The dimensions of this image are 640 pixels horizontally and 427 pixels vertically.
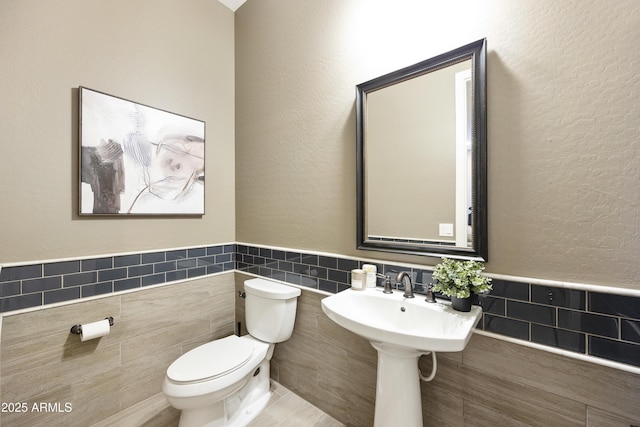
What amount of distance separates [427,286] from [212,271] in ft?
5.21

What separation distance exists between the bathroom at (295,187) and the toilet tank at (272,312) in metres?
0.10

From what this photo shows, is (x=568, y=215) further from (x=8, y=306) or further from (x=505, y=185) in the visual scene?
(x=8, y=306)

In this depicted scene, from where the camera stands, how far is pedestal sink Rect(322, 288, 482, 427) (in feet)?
3.08

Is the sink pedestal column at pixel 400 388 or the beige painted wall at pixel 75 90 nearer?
the sink pedestal column at pixel 400 388

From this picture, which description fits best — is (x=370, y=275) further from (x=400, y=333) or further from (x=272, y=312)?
(x=272, y=312)

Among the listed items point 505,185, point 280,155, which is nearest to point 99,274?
point 280,155

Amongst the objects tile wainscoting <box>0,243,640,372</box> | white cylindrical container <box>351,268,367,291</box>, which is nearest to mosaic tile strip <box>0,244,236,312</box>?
tile wainscoting <box>0,243,640,372</box>

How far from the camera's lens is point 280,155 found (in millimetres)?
1843

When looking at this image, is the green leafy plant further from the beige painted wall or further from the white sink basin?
the beige painted wall

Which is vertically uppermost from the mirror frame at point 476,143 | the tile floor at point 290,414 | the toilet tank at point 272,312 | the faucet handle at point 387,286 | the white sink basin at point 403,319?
the mirror frame at point 476,143

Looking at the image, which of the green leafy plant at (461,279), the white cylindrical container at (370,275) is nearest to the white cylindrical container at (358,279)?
the white cylindrical container at (370,275)

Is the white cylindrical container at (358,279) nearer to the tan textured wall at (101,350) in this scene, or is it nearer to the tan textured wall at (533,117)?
the tan textured wall at (533,117)

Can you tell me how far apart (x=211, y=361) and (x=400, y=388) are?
992mm

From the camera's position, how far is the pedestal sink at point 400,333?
939mm
